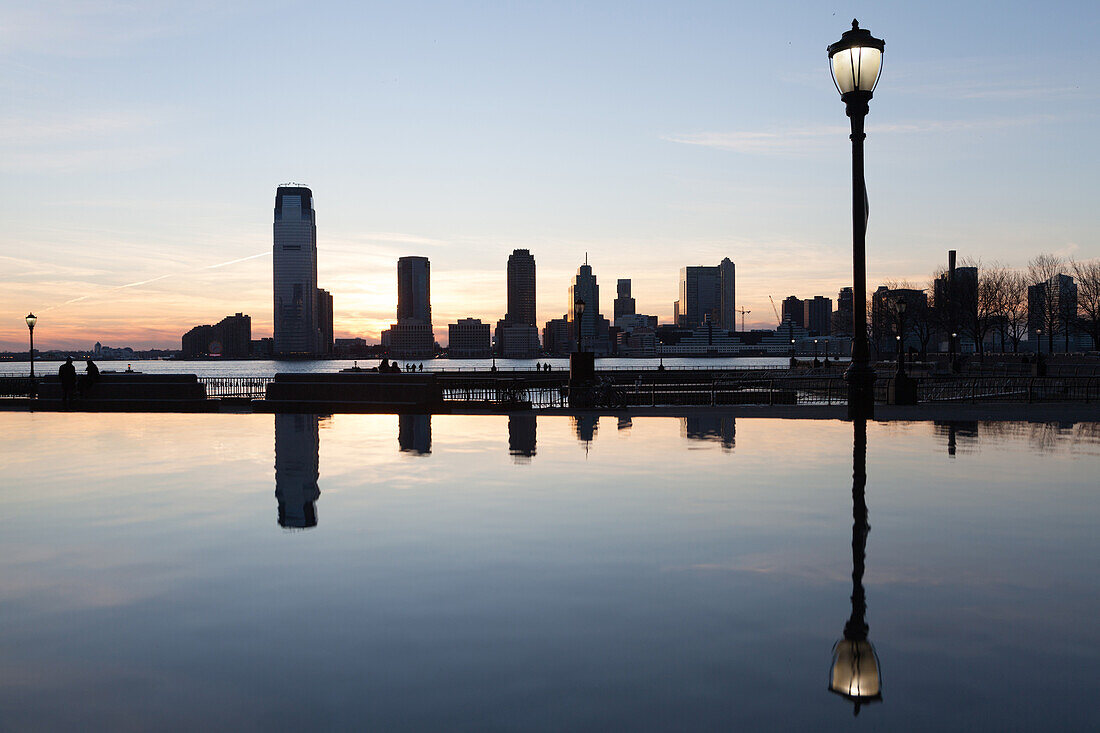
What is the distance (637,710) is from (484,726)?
34.0 inches

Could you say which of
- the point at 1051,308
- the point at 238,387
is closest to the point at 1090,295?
the point at 1051,308

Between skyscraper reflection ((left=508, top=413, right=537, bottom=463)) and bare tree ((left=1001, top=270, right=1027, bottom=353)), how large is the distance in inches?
3996

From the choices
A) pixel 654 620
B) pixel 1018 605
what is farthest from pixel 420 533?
pixel 1018 605

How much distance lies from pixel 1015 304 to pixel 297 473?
121262 millimetres

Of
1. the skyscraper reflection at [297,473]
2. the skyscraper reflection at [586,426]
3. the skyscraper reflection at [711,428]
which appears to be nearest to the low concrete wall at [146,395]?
the skyscraper reflection at [297,473]

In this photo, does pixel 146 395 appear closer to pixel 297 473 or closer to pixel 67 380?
pixel 67 380

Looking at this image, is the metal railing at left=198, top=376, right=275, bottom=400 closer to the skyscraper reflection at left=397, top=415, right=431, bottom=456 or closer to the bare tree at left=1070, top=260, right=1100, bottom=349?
the skyscraper reflection at left=397, top=415, right=431, bottom=456

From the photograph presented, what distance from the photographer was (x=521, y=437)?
19938 mm

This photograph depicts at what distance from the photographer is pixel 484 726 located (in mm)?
4566

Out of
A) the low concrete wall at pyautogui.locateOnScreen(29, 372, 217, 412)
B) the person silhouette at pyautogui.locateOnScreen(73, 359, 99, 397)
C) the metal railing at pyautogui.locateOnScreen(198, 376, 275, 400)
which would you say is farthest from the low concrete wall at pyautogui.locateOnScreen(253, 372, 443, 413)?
the person silhouette at pyautogui.locateOnScreen(73, 359, 99, 397)

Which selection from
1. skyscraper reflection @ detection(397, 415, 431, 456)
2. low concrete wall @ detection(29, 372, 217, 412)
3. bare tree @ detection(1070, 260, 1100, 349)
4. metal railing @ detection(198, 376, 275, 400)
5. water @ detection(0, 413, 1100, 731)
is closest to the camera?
water @ detection(0, 413, 1100, 731)

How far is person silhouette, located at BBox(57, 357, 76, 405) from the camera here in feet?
104

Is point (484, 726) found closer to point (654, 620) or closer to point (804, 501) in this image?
point (654, 620)

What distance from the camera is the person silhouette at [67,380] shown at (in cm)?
3159
